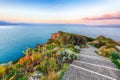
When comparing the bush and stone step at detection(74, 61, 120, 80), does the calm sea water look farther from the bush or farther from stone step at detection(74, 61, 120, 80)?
the bush

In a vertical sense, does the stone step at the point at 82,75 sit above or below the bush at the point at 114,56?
above

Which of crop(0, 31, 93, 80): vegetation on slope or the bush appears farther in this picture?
the bush

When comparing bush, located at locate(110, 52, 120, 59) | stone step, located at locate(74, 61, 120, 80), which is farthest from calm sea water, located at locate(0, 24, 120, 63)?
bush, located at locate(110, 52, 120, 59)

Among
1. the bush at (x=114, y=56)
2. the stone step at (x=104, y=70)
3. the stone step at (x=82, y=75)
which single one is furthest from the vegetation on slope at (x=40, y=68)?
the bush at (x=114, y=56)

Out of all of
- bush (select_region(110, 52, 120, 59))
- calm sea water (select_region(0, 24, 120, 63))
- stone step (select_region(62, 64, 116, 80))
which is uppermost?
stone step (select_region(62, 64, 116, 80))

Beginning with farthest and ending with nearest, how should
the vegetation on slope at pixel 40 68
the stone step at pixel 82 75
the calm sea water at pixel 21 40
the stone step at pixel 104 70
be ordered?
the calm sea water at pixel 21 40 < the stone step at pixel 104 70 < the vegetation on slope at pixel 40 68 < the stone step at pixel 82 75

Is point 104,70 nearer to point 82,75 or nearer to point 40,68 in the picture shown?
point 82,75

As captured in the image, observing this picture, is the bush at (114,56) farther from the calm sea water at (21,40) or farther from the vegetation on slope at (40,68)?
the calm sea water at (21,40)

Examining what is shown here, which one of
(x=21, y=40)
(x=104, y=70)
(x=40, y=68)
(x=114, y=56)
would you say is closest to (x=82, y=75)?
(x=104, y=70)

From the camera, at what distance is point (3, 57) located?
2795 centimetres

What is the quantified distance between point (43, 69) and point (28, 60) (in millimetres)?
1629

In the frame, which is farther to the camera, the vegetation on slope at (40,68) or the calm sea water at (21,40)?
the calm sea water at (21,40)

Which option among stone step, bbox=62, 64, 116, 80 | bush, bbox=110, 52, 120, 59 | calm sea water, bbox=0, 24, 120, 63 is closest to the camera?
stone step, bbox=62, 64, 116, 80

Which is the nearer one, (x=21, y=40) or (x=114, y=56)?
(x=114, y=56)
